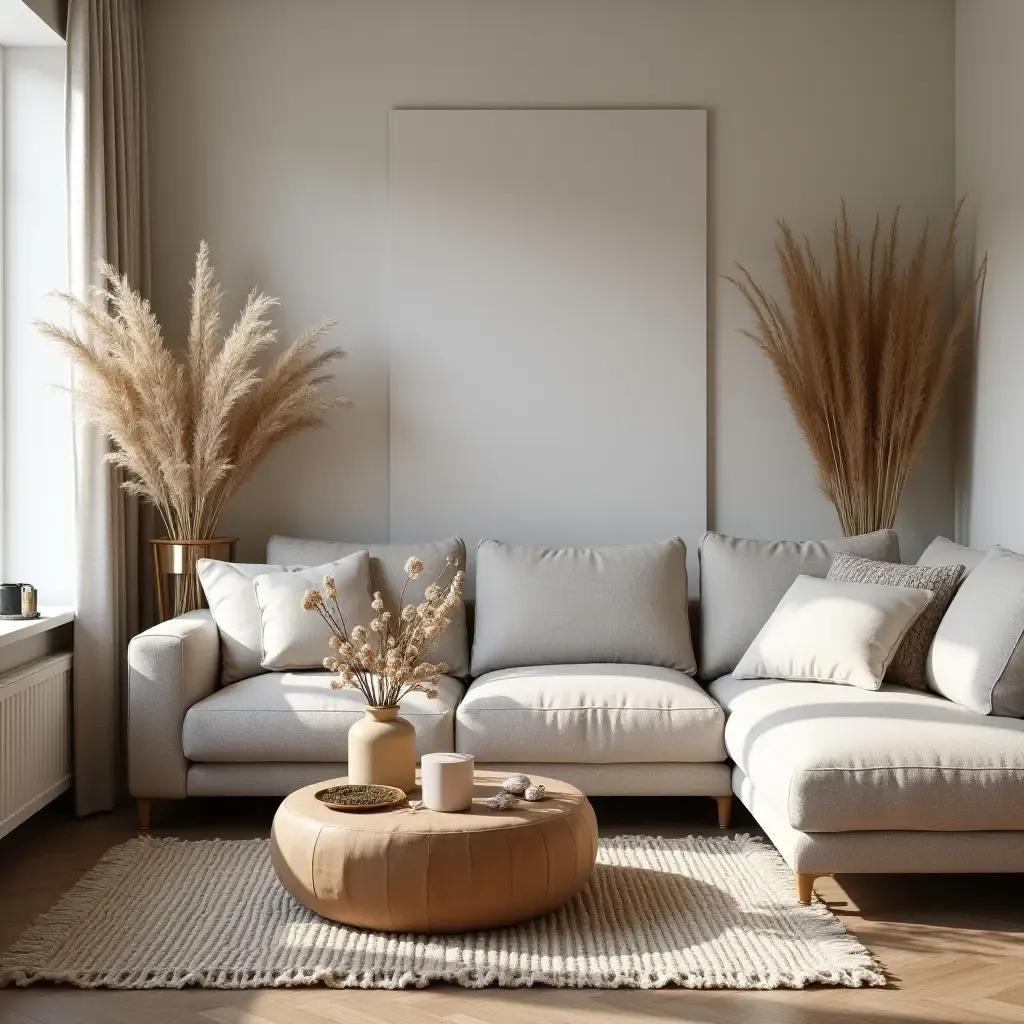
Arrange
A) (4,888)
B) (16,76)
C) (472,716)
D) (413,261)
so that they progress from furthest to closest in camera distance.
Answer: (413,261) → (16,76) → (472,716) → (4,888)

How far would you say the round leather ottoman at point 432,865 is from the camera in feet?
9.28

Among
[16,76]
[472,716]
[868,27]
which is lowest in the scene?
[472,716]

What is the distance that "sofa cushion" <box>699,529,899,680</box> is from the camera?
4344mm

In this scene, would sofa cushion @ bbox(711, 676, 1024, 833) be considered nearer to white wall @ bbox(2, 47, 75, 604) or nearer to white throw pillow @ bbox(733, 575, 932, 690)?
white throw pillow @ bbox(733, 575, 932, 690)

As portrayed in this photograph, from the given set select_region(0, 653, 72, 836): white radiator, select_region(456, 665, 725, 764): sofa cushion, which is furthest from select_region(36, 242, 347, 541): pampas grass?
select_region(456, 665, 725, 764): sofa cushion

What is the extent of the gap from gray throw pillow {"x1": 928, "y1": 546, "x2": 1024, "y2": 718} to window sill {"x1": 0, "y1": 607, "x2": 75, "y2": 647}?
9.27ft

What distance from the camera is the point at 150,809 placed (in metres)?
4.01

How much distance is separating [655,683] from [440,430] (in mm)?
1500

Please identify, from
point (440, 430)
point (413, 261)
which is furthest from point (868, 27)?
point (440, 430)

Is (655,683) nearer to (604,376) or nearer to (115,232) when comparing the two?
(604,376)

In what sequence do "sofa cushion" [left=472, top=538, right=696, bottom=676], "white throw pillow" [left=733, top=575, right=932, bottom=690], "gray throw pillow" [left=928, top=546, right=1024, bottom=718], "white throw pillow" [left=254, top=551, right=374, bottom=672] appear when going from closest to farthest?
1. "gray throw pillow" [left=928, top=546, right=1024, bottom=718]
2. "white throw pillow" [left=733, top=575, right=932, bottom=690]
3. "white throw pillow" [left=254, top=551, right=374, bottom=672]
4. "sofa cushion" [left=472, top=538, right=696, bottom=676]

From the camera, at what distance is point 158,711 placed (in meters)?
3.85

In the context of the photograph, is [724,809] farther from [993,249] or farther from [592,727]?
[993,249]

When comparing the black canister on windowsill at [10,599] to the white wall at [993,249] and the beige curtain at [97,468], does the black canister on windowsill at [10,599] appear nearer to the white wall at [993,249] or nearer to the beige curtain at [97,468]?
the beige curtain at [97,468]
